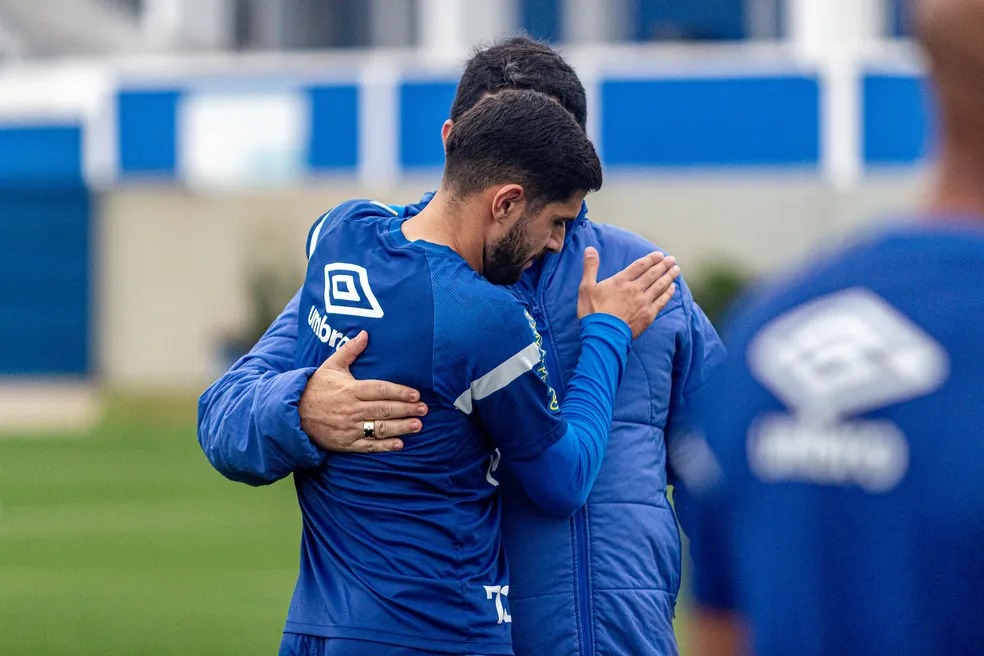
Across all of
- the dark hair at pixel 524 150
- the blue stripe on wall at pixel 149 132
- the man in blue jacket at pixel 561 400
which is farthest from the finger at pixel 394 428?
the blue stripe on wall at pixel 149 132

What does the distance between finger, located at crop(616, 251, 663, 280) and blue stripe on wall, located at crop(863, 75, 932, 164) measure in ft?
54.3

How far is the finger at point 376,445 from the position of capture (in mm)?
2906

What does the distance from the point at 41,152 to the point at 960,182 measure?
21057mm

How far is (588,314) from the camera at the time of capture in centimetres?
315

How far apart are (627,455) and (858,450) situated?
140 cm

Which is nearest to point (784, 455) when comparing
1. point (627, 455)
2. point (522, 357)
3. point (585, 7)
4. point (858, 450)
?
point (858, 450)

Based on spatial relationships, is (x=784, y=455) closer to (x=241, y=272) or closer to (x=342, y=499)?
(x=342, y=499)

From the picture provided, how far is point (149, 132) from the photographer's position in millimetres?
20438

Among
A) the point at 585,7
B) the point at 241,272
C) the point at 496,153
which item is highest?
the point at 585,7

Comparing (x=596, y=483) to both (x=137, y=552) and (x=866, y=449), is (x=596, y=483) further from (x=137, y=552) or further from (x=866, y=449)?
(x=137, y=552)

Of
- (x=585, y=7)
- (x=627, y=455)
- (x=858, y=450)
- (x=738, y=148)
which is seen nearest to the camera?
(x=858, y=450)

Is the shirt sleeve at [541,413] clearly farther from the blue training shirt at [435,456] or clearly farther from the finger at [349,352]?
the finger at [349,352]

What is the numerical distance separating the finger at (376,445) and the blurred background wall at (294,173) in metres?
15.7

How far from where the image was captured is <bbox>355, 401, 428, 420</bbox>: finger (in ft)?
9.48
